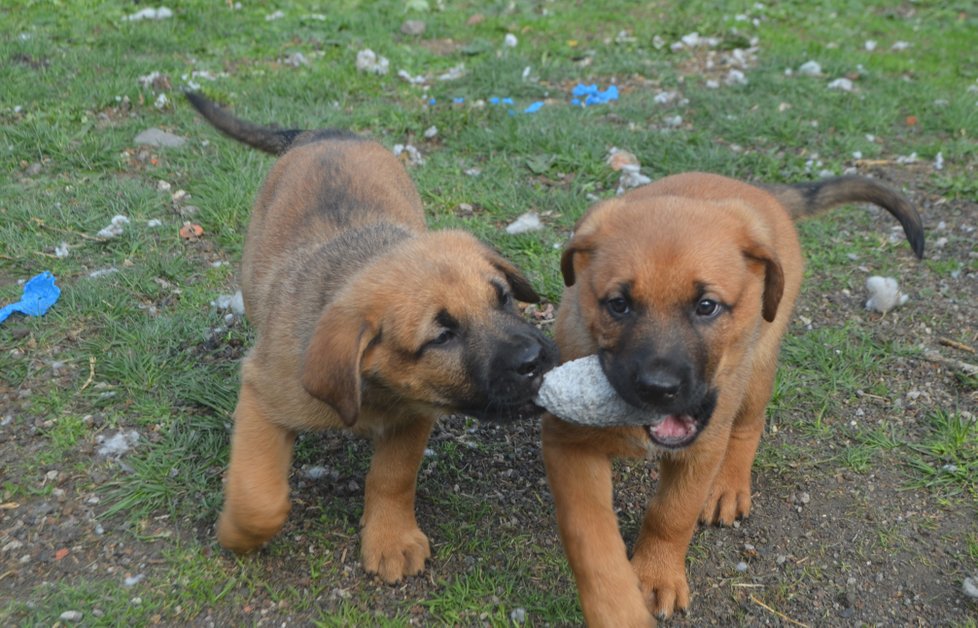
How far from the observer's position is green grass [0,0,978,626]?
3.78 meters

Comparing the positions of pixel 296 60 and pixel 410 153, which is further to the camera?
pixel 296 60

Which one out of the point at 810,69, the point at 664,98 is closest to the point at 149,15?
the point at 664,98

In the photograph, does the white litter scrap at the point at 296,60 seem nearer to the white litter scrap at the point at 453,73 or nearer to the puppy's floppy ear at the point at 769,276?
the white litter scrap at the point at 453,73

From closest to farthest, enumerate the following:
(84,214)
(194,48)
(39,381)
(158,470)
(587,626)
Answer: (587,626)
(158,470)
(39,381)
(84,214)
(194,48)

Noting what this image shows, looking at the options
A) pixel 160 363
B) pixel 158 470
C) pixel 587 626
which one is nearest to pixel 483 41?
pixel 160 363

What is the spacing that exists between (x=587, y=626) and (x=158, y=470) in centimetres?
193

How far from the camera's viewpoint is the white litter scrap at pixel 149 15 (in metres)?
9.78

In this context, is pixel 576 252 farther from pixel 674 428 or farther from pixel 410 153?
pixel 410 153

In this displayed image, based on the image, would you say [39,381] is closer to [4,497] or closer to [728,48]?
[4,497]

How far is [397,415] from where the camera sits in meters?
3.60

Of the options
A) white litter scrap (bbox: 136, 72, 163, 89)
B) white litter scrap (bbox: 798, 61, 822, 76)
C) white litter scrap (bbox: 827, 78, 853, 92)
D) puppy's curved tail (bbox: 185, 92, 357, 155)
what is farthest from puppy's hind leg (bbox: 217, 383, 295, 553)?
white litter scrap (bbox: 798, 61, 822, 76)

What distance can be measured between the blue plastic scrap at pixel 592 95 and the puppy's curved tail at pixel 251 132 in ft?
10.5

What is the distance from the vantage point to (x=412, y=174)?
22.0 feet

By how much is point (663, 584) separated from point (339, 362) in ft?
4.76
